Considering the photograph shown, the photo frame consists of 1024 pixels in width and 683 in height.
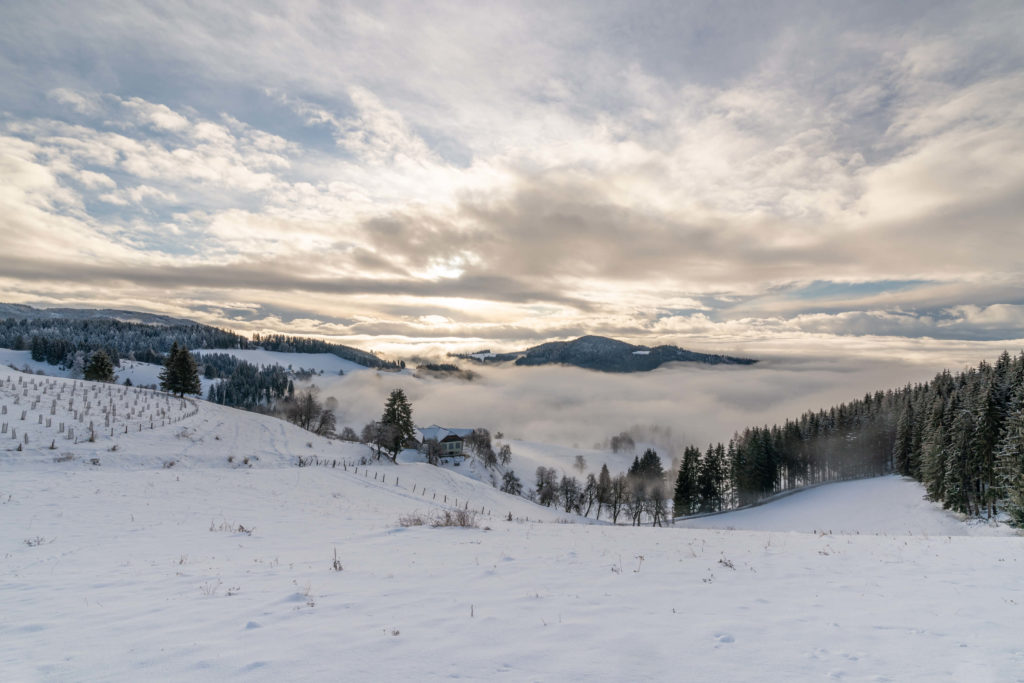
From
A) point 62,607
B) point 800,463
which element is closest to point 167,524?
point 62,607

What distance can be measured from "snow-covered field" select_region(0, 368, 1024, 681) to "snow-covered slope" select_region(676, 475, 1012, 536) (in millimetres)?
35683

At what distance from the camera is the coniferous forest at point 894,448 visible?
45531 mm

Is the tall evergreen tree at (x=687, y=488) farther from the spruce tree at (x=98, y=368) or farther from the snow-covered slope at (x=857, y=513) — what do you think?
the spruce tree at (x=98, y=368)

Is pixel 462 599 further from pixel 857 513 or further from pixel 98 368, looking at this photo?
pixel 98 368

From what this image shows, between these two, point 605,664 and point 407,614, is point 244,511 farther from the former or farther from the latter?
point 605,664

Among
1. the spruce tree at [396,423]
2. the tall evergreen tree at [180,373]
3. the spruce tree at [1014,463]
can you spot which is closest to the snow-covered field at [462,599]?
the spruce tree at [1014,463]

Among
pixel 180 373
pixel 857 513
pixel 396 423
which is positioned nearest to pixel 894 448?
pixel 857 513

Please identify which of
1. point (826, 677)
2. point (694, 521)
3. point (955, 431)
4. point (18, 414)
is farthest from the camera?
point (694, 521)

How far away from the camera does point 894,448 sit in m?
77.4

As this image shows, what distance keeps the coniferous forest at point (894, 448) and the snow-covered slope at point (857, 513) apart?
2.87 metres

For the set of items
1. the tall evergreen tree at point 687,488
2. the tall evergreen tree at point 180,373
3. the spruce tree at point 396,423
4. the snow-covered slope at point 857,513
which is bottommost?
the tall evergreen tree at point 687,488

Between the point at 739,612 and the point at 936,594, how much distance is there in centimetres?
468

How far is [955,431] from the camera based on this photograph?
48625 millimetres

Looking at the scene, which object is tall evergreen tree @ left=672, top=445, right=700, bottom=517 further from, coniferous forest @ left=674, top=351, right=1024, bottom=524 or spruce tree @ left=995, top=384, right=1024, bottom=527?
spruce tree @ left=995, top=384, right=1024, bottom=527
